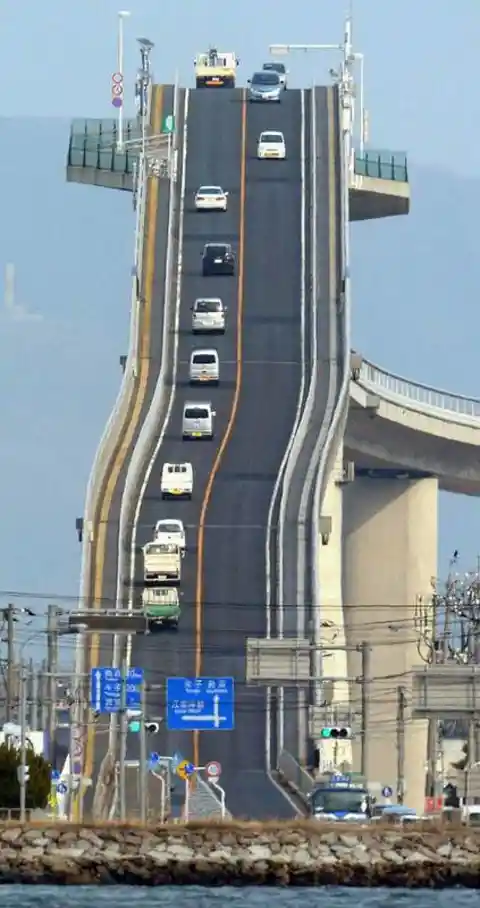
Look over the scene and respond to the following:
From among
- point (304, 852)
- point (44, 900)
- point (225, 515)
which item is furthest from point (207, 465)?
point (44, 900)

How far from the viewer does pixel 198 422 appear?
120938mm

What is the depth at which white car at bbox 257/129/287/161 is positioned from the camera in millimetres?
133250

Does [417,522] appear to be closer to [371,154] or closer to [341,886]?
[371,154]

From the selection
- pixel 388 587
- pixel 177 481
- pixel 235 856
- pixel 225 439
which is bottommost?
pixel 235 856

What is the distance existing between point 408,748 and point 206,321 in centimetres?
3117

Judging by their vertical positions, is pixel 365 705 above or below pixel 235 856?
above

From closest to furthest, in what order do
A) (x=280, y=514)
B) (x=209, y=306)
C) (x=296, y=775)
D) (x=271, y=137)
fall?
1. (x=296, y=775)
2. (x=280, y=514)
3. (x=209, y=306)
4. (x=271, y=137)

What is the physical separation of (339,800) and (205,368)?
4326 centimetres

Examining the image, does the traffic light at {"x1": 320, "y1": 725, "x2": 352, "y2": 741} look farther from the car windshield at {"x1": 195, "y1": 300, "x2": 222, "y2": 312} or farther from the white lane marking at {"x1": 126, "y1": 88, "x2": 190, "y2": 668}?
the car windshield at {"x1": 195, "y1": 300, "x2": 222, "y2": 312}

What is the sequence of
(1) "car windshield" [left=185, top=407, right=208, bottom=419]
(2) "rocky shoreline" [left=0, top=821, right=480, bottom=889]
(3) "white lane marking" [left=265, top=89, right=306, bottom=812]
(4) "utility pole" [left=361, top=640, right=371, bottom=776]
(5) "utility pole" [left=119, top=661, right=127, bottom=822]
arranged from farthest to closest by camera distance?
(1) "car windshield" [left=185, top=407, right=208, bottom=419], (3) "white lane marking" [left=265, top=89, right=306, bottom=812], (4) "utility pole" [left=361, top=640, right=371, bottom=776], (5) "utility pole" [left=119, top=661, right=127, bottom=822], (2) "rocky shoreline" [left=0, top=821, right=480, bottom=889]

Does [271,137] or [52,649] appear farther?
[271,137]

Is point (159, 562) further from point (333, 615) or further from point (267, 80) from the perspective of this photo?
point (267, 80)

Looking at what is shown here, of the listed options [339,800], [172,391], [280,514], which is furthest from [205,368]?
[339,800]

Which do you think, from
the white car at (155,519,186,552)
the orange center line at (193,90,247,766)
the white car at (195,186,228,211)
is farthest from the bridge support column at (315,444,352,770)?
the white car at (195,186,228,211)
